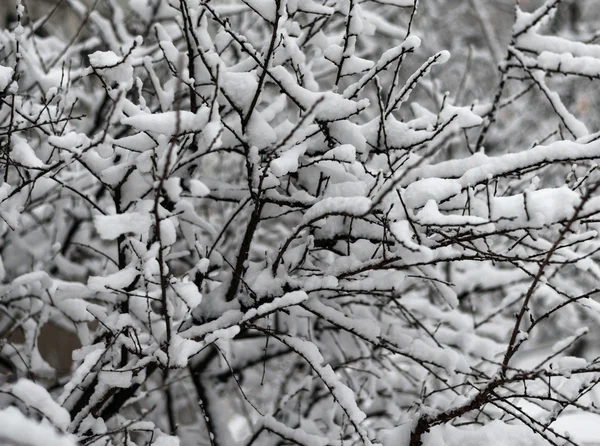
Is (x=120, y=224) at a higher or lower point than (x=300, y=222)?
lower

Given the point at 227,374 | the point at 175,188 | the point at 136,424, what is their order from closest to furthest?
the point at 175,188 → the point at 136,424 → the point at 227,374

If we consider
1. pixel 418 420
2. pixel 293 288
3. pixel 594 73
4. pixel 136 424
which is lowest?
pixel 136 424

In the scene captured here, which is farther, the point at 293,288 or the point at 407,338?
the point at 407,338

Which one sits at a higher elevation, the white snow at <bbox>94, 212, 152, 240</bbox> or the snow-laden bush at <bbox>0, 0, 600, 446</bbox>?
the snow-laden bush at <bbox>0, 0, 600, 446</bbox>

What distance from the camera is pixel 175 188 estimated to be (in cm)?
150

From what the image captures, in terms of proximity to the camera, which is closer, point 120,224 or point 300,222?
point 120,224

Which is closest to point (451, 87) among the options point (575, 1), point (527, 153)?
point (575, 1)

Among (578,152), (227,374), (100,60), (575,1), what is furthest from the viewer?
→ (575,1)

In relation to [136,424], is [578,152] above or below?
above

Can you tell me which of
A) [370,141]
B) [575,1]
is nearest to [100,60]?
[370,141]

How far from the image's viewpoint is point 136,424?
1.89 metres

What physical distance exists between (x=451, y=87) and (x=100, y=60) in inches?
317

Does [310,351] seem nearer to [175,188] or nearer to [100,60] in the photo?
[175,188]

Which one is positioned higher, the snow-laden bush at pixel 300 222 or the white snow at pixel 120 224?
the snow-laden bush at pixel 300 222
